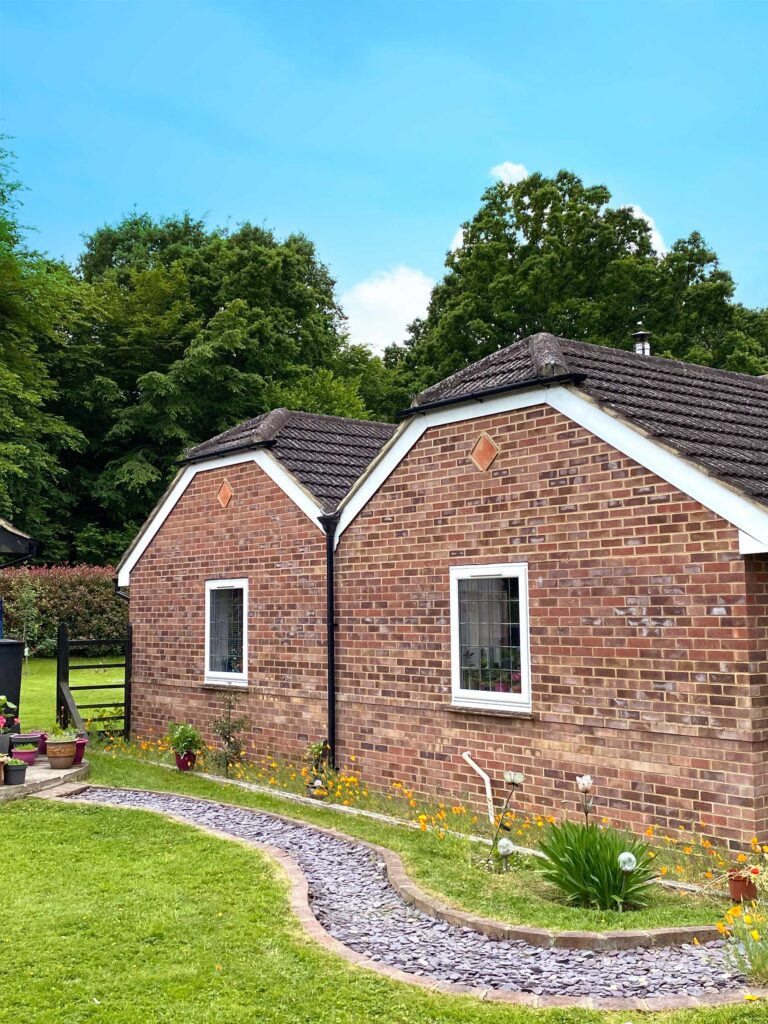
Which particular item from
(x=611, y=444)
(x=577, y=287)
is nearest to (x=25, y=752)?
(x=611, y=444)

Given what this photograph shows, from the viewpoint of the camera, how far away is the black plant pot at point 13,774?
34.5 ft

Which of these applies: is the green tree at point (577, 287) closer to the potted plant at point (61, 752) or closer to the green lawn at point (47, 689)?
the green lawn at point (47, 689)

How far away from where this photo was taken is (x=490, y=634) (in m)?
9.42

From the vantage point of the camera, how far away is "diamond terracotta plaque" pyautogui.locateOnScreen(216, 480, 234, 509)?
13602mm

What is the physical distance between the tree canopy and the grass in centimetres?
2407

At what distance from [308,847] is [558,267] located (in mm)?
29825

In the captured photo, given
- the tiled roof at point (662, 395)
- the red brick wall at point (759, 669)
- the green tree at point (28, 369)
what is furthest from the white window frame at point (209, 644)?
the green tree at point (28, 369)

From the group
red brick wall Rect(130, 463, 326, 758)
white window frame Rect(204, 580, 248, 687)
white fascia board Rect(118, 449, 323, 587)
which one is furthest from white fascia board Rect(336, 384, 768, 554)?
white window frame Rect(204, 580, 248, 687)

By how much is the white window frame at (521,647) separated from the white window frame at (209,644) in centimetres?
410

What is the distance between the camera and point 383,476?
1073 cm

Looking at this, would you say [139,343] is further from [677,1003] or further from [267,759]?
[677,1003]

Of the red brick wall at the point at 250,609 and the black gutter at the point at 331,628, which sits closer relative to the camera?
the black gutter at the point at 331,628

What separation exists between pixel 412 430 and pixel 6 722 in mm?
6417

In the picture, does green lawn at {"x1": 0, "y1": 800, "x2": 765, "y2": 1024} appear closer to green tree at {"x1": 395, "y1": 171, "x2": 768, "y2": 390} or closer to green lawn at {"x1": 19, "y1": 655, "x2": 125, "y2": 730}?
green lawn at {"x1": 19, "y1": 655, "x2": 125, "y2": 730}
